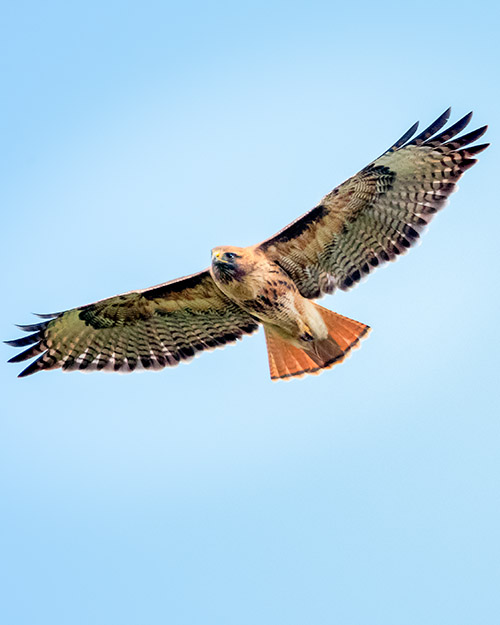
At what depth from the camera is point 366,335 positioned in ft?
32.3

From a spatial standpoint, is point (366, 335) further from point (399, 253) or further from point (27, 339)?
point (27, 339)

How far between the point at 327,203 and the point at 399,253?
907 millimetres

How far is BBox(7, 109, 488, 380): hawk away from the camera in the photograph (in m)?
9.27

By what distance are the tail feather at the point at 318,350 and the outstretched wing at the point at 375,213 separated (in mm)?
381

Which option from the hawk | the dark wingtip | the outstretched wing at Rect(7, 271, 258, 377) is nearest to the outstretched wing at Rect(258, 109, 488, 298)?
the hawk

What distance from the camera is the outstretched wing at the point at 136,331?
32.7ft

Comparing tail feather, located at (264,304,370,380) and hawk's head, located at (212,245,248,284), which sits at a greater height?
hawk's head, located at (212,245,248,284)

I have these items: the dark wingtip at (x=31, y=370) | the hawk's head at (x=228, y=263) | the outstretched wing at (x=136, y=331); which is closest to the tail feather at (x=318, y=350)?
the outstretched wing at (x=136, y=331)

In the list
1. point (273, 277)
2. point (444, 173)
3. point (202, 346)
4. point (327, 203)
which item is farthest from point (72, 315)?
point (444, 173)

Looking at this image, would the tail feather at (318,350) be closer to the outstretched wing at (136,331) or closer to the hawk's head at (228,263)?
the outstretched wing at (136,331)

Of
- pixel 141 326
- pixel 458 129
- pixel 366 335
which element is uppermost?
pixel 141 326

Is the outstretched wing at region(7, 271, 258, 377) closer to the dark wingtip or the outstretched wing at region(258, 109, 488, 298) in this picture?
the dark wingtip

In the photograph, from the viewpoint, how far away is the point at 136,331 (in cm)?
1023

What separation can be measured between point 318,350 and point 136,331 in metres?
1.98
